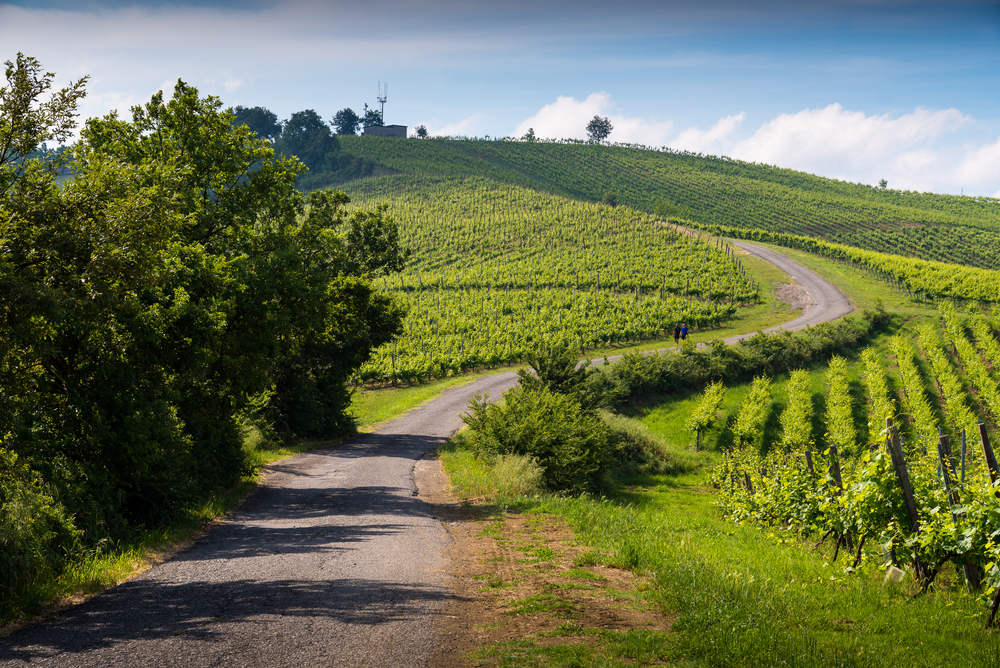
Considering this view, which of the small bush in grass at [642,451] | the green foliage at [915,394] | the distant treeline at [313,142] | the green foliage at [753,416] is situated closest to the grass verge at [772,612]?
the small bush in grass at [642,451]

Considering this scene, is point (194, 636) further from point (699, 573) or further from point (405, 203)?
point (405, 203)

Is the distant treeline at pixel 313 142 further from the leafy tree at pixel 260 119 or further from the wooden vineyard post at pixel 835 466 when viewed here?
the wooden vineyard post at pixel 835 466

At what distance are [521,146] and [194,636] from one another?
177 m

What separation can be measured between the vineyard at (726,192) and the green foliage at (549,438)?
89251 mm

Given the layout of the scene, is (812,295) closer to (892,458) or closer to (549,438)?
(549,438)

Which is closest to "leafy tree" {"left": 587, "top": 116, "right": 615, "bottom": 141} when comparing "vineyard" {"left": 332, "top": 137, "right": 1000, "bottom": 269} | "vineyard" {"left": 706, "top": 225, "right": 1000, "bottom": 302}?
"vineyard" {"left": 332, "top": 137, "right": 1000, "bottom": 269}

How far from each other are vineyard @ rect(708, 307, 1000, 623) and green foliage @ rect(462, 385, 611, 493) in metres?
4.13

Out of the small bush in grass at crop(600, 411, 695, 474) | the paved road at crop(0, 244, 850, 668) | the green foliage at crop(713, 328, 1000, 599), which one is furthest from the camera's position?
Answer: the small bush in grass at crop(600, 411, 695, 474)

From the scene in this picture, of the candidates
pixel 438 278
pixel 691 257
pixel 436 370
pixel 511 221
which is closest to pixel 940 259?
pixel 691 257

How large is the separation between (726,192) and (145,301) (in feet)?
458

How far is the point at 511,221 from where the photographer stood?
96.6 metres

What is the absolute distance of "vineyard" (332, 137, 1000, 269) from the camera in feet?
364

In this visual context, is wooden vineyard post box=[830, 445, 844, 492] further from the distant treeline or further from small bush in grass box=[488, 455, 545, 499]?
the distant treeline

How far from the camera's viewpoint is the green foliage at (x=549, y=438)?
20.4 m
